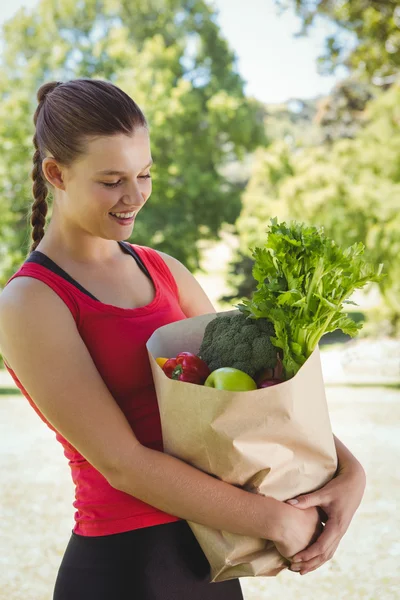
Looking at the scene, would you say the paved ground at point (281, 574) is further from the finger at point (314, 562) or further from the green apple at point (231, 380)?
the green apple at point (231, 380)

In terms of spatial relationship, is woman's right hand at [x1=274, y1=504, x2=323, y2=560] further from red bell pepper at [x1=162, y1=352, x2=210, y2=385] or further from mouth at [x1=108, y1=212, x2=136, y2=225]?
mouth at [x1=108, y1=212, x2=136, y2=225]

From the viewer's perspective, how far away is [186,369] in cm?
138

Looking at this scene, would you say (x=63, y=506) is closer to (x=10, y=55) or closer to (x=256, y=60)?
(x=10, y=55)

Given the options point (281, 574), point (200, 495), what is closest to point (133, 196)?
point (200, 495)

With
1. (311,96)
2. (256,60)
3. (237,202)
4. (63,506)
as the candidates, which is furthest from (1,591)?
(311,96)

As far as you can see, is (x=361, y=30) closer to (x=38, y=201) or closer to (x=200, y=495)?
(x=38, y=201)

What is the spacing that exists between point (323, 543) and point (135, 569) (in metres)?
0.40

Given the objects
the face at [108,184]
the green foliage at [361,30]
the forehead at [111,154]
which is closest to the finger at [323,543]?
the face at [108,184]

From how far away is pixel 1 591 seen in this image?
4.03m

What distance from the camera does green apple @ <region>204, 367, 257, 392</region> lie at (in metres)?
1.30

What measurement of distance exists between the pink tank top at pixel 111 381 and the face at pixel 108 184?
0.42ft

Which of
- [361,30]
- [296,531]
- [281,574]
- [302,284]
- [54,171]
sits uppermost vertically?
[361,30]

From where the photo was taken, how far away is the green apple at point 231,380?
4.26 feet

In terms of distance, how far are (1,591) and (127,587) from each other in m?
3.00
